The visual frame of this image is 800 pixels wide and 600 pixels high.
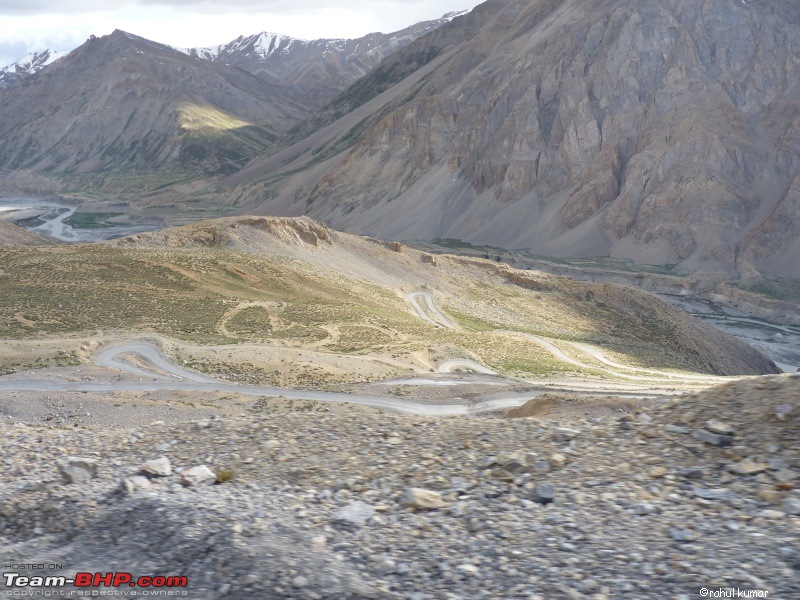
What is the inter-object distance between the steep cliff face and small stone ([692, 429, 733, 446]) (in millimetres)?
126263

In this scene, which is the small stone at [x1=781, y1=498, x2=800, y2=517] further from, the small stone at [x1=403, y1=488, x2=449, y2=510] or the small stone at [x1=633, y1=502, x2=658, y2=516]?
the small stone at [x1=403, y1=488, x2=449, y2=510]

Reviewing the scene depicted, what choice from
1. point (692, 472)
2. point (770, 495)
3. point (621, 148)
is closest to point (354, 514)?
point (692, 472)

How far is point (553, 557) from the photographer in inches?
363

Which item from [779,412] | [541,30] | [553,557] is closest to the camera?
[553,557]

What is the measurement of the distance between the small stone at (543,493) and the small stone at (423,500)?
1290 millimetres

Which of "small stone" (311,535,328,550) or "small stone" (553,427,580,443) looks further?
"small stone" (553,427,580,443)

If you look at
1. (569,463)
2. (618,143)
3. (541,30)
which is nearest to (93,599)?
(569,463)

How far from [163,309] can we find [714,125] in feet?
406

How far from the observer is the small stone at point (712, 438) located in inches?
449

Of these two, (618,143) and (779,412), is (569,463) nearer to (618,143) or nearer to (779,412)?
(779,412)

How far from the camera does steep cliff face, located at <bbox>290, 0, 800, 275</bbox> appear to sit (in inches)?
5423

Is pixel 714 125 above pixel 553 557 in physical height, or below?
above

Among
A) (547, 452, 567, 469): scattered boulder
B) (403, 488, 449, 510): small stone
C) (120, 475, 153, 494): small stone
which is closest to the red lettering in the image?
(120, 475, 153, 494): small stone

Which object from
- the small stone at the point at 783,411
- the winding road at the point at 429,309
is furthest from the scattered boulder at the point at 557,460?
the winding road at the point at 429,309
